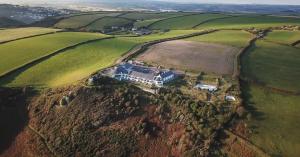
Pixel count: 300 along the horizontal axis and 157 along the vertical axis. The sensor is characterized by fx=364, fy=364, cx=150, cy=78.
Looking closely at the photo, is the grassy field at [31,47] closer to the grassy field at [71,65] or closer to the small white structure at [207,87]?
the grassy field at [71,65]

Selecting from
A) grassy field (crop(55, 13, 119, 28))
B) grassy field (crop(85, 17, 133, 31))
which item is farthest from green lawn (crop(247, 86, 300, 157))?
grassy field (crop(55, 13, 119, 28))

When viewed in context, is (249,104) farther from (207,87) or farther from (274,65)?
Result: (274,65)

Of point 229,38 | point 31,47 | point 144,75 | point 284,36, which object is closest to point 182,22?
point 229,38

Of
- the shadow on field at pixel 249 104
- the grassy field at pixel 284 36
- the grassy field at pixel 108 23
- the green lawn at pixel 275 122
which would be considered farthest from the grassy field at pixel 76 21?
the green lawn at pixel 275 122

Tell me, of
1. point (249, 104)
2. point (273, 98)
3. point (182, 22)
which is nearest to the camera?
point (249, 104)

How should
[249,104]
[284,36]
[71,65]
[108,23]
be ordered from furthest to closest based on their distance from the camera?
[108,23], [284,36], [71,65], [249,104]

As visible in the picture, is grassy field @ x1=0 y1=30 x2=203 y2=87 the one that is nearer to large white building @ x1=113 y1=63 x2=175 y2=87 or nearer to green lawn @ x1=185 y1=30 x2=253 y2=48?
large white building @ x1=113 y1=63 x2=175 y2=87

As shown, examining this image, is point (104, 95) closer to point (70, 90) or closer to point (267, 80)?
point (70, 90)
